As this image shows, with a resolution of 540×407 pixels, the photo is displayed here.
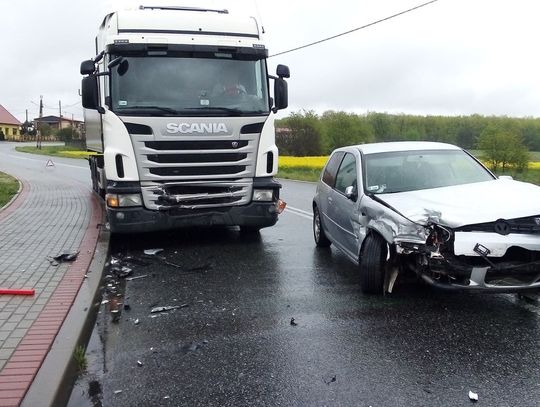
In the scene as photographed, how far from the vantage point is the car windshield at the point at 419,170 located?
6.46m

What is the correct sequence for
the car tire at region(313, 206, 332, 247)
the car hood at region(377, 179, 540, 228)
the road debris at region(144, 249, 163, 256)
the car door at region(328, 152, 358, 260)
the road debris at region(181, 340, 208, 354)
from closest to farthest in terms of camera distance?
the road debris at region(181, 340, 208, 354)
the car hood at region(377, 179, 540, 228)
the car door at region(328, 152, 358, 260)
the road debris at region(144, 249, 163, 256)
the car tire at region(313, 206, 332, 247)

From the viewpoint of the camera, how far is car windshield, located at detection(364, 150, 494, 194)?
6.46 metres

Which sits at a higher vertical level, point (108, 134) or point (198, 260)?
point (108, 134)

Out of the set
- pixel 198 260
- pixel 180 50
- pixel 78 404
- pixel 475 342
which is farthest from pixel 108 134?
pixel 475 342

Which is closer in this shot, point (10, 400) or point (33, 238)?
point (10, 400)

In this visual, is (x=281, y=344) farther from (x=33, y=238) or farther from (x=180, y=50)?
(x=33, y=238)

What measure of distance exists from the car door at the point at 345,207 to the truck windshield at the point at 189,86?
1.79 m

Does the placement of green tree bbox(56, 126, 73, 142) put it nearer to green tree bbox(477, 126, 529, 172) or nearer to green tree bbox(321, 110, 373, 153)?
green tree bbox(321, 110, 373, 153)

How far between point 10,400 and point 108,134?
5.23 m

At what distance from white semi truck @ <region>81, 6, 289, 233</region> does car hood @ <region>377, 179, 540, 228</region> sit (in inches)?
117

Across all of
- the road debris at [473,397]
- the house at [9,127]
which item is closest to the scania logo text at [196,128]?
the road debris at [473,397]

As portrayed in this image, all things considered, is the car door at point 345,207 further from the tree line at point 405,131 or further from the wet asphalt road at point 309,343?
the tree line at point 405,131

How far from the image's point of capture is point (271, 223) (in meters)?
8.97

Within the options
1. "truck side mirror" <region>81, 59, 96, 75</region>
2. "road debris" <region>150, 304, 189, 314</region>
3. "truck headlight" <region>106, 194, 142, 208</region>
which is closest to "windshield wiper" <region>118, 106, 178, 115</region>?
"truck side mirror" <region>81, 59, 96, 75</region>
